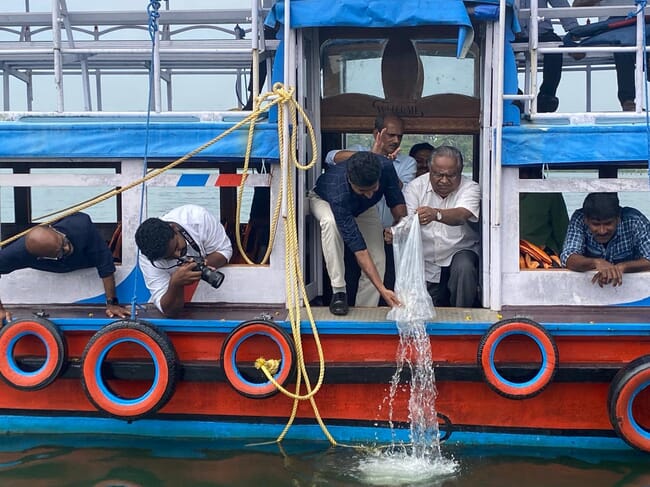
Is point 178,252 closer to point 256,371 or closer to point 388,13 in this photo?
point 256,371

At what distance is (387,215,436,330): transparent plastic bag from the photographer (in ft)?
16.3

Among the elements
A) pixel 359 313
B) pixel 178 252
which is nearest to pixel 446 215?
pixel 359 313

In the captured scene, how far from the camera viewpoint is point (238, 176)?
17.4 feet

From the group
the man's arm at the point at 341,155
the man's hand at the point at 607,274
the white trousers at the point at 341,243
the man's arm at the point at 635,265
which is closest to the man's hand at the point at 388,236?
the white trousers at the point at 341,243

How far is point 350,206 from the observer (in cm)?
529

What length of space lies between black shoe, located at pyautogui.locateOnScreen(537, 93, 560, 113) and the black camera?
3162 mm

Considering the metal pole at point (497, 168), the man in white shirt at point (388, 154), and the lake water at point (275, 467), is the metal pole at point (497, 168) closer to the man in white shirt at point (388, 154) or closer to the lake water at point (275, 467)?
the man in white shirt at point (388, 154)

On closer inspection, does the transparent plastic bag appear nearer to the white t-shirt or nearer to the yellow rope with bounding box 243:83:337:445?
the yellow rope with bounding box 243:83:337:445

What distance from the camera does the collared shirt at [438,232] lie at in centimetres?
556

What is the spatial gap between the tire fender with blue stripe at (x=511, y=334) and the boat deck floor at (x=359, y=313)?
18 centimetres

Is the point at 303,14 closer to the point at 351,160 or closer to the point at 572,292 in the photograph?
the point at 351,160

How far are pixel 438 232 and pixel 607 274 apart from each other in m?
1.15

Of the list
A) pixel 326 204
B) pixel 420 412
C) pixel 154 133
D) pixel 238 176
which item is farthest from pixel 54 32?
pixel 420 412

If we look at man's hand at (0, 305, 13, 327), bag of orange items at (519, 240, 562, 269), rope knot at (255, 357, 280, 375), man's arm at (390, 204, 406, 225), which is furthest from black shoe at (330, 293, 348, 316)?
man's hand at (0, 305, 13, 327)
